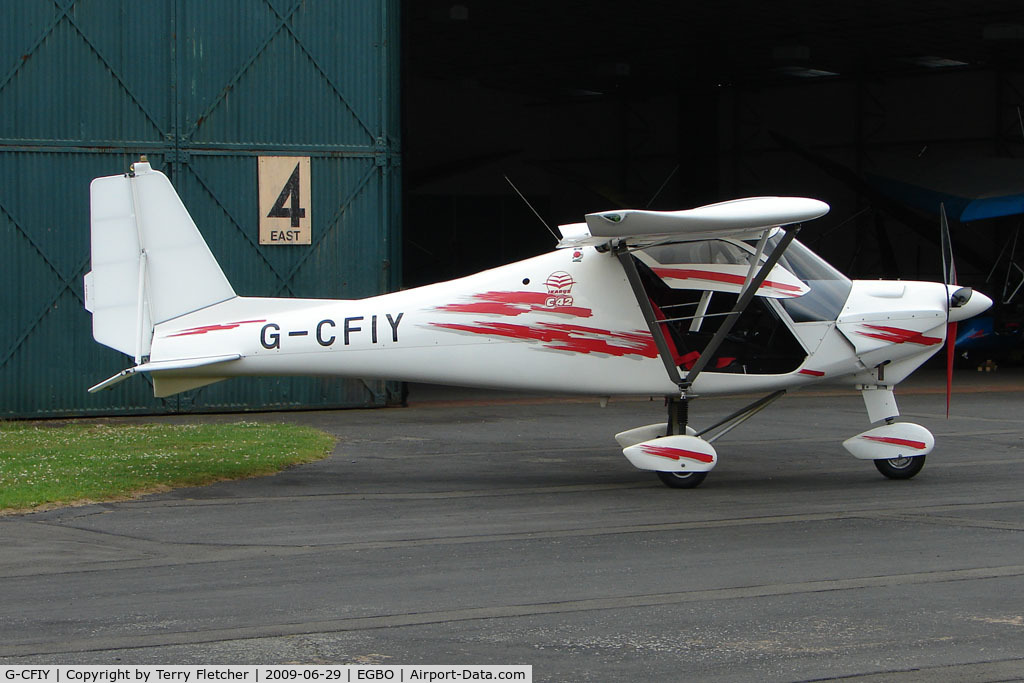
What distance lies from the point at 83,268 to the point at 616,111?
26285mm

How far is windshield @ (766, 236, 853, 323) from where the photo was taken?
36.4 ft

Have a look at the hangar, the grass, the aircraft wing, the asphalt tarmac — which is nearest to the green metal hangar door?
the hangar

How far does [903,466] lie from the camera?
1146 centimetres

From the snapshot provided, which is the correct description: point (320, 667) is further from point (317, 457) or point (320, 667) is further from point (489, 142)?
point (489, 142)

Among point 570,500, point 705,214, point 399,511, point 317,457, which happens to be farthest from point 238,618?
point 317,457

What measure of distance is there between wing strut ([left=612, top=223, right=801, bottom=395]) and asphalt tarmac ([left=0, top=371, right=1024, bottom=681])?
1120 millimetres

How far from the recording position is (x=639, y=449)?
35.9 feet

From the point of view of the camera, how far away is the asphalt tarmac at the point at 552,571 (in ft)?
19.4

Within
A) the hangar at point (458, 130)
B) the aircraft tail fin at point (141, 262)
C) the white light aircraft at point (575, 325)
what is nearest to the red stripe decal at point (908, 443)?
the white light aircraft at point (575, 325)

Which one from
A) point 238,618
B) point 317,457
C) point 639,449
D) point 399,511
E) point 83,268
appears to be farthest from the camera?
point 83,268

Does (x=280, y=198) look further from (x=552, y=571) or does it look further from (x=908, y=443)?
(x=552, y=571)

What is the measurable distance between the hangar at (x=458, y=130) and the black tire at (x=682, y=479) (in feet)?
13.4

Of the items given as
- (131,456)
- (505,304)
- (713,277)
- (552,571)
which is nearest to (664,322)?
(713,277)

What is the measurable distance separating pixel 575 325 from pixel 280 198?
942cm
